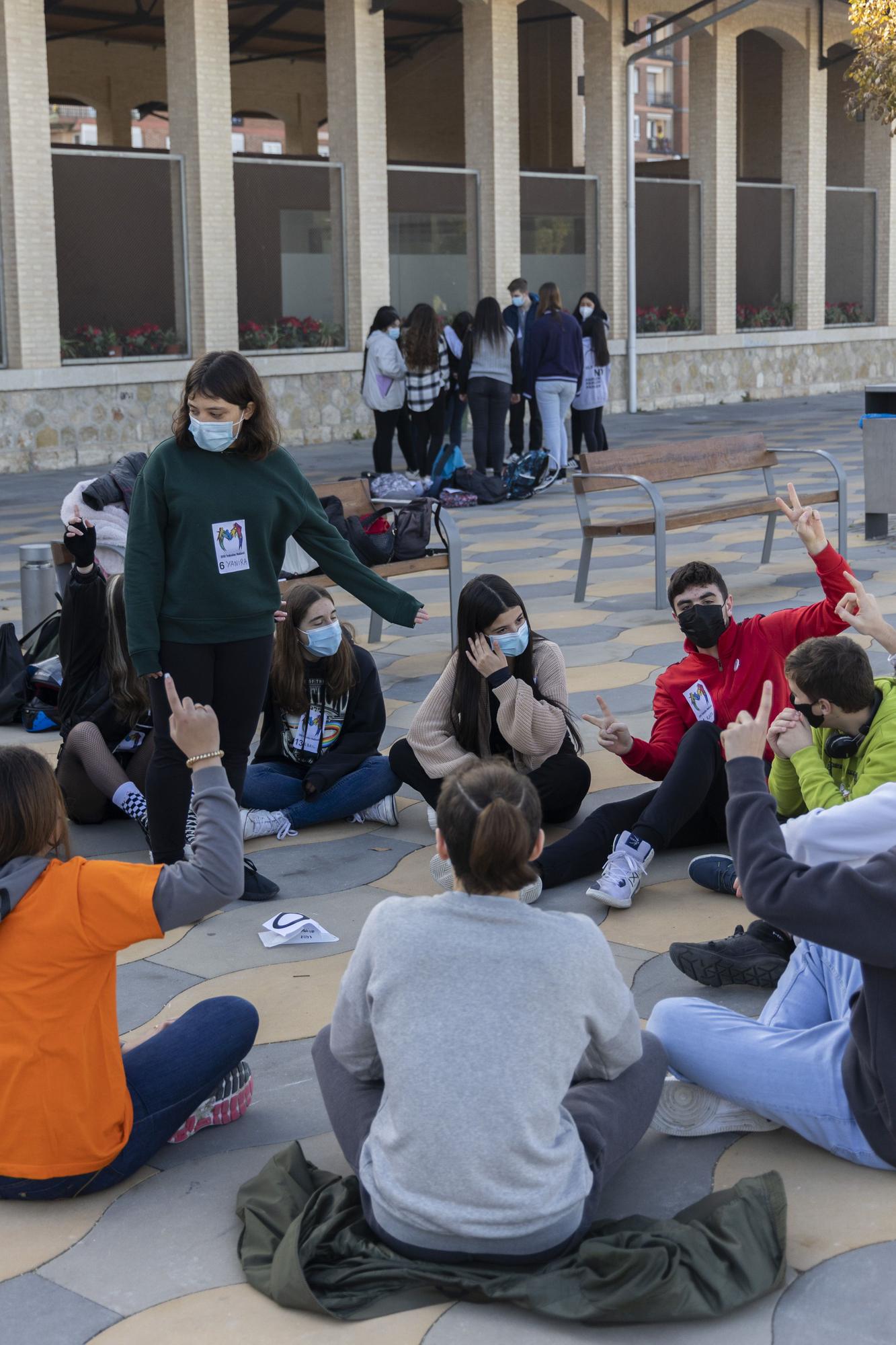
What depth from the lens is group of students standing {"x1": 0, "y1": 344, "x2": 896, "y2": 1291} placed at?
2.70 m

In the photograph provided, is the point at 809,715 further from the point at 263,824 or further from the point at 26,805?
the point at 263,824

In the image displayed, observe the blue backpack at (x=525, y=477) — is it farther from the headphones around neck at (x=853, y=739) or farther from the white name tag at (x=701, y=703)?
the headphones around neck at (x=853, y=739)

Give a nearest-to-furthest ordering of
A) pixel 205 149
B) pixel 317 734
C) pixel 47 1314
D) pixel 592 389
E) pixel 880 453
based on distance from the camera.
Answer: pixel 47 1314
pixel 317 734
pixel 880 453
pixel 592 389
pixel 205 149

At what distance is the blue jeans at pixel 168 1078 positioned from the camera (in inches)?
125

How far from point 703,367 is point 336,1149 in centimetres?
2359

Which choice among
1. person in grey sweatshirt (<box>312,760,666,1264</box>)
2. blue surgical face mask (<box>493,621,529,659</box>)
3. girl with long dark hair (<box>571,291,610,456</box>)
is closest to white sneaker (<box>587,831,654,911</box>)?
blue surgical face mask (<box>493,621,529,659</box>)

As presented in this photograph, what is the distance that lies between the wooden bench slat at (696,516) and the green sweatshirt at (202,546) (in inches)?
188

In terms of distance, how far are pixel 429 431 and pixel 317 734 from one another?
974 cm

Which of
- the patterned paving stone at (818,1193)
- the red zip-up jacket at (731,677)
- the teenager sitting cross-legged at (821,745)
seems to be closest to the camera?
the patterned paving stone at (818,1193)

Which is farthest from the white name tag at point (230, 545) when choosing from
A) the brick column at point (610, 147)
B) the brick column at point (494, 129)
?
the brick column at point (610, 147)

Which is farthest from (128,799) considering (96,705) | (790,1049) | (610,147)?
(610,147)

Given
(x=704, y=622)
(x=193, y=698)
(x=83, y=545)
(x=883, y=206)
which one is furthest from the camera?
(x=883, y=206)

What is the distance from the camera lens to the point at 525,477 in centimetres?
1483

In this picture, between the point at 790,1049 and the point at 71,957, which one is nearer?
the point at 71,957
